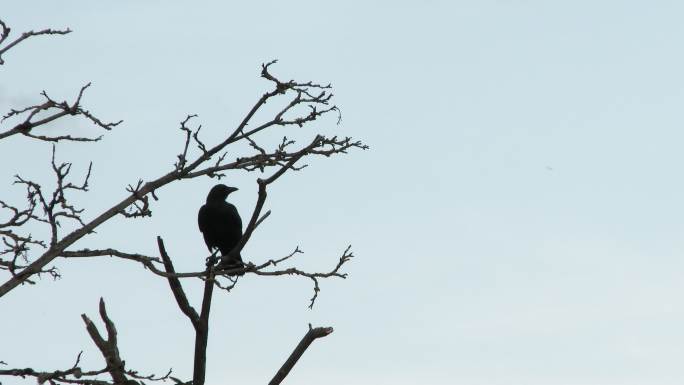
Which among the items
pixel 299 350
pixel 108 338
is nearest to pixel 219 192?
pixel 108 338

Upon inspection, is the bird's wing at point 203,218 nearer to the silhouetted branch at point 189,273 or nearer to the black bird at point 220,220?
the black bird at point 220,220

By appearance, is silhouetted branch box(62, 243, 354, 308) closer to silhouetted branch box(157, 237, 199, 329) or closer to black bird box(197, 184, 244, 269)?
silhouetted branch box(157, 237, 199, 329)

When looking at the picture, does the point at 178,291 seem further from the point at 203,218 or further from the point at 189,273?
the point at 203,218

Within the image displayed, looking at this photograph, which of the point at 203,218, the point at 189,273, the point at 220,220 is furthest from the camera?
the point at 203,218

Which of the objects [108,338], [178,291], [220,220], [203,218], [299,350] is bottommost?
[299,350]

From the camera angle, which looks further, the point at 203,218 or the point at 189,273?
the point at 203,218

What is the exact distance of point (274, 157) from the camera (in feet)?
26.7

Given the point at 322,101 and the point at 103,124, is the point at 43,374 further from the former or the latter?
the point at 322,101

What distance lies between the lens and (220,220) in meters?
13.9

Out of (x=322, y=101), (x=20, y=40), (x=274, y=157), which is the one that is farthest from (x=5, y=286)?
(x=322, y=101)

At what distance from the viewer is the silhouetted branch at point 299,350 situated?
736cm

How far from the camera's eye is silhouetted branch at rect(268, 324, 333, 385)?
736 centimetres

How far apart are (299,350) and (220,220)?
6.63m

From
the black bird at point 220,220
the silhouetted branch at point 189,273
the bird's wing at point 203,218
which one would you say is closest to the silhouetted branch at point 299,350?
the silhouetted branch at point 189,273
